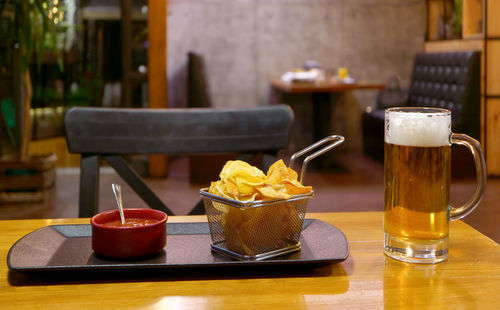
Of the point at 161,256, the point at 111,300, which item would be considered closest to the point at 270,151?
the point at 161,256

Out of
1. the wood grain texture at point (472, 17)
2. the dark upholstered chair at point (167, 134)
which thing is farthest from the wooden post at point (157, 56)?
the dark upholstered chair at point (167, 134)

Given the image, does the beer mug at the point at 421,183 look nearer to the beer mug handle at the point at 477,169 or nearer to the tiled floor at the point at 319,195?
the beer mug handle at the point at 477,169

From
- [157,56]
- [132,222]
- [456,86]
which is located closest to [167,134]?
[132,222]

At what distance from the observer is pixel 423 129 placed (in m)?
0.87

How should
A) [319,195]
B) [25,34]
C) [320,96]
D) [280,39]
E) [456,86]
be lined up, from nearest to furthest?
[25,34] → [319,195] → [456,86] → [320,96] → [280,39]

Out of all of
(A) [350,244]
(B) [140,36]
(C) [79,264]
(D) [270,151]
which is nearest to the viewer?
(C) [79,264]

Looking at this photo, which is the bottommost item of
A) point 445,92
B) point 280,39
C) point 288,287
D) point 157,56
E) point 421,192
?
point 288,287

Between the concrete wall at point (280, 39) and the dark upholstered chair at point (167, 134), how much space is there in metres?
5.48

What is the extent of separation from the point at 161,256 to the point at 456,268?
16.5 inches

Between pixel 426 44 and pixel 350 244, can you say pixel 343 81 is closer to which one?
pixel 426 44

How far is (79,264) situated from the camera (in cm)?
86

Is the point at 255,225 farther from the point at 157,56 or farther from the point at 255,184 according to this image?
the point at 157,56

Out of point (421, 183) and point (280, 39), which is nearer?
point (421, 183)

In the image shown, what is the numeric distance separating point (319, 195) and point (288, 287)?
3.85m
